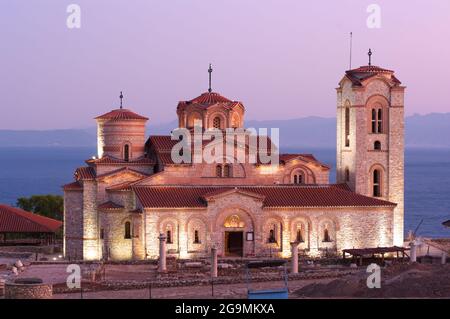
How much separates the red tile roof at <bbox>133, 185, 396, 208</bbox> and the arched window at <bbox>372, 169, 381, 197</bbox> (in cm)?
217

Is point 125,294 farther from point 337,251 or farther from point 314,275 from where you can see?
point 337,251

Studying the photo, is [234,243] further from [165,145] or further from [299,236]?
[165,145]

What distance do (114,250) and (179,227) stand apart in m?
3.68

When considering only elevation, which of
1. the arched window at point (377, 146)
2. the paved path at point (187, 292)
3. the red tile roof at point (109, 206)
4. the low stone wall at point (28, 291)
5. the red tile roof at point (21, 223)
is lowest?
the paved path at point (187, 292)

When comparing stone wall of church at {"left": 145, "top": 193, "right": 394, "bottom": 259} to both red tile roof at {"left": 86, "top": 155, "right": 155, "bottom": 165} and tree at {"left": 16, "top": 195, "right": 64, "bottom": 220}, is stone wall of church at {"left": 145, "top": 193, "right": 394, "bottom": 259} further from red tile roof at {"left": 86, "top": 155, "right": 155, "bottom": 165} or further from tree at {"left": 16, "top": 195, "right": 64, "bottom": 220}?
tree at {"left": 16, "top": 195, "right": 64, "bottom": 220}

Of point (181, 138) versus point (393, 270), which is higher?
point (181, 138)

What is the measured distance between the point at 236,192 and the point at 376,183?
9.15 m

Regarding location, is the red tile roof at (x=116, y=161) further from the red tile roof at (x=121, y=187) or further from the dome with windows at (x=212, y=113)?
the dome with windows at (x=212, y=113)

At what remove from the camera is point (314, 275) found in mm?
38500

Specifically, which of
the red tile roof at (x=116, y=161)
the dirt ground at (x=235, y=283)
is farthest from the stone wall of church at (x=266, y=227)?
the red tile roof at (x=116, y=161)

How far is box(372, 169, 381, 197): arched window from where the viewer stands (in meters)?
49.9

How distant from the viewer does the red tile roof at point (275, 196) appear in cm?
4484

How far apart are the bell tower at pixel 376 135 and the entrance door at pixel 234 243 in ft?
25.0
